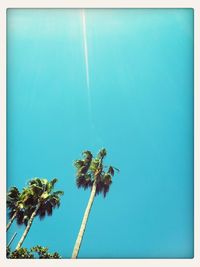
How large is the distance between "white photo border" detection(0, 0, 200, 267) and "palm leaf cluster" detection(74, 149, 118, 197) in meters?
1.51

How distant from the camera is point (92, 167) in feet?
30.0

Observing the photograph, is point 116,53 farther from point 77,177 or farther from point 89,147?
point 77,177

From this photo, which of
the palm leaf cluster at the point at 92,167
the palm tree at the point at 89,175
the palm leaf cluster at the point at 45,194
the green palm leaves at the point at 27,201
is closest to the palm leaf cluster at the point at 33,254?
the green palm leaves at the point at 27,201

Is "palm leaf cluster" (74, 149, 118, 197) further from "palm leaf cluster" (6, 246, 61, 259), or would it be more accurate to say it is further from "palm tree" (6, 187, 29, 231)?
"palm leaf cluster" (6, 246, 61, 259)

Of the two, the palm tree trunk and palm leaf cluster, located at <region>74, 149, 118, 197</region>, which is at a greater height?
palm leaf cluster, located at <region>74, 149, 118, 197</region>

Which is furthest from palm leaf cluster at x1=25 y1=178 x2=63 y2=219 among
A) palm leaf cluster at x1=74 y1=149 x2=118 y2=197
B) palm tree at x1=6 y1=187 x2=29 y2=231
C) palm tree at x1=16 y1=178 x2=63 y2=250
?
palm leaf cluster at x1=74 y1=149 x2=118 y2=197

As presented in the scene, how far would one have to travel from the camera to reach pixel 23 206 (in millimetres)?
8961

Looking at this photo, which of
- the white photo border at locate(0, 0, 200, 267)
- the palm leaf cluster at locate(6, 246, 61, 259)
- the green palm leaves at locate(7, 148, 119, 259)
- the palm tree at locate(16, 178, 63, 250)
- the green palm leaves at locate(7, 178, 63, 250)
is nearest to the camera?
the white photo border at locate(0, 0, 200, 267)

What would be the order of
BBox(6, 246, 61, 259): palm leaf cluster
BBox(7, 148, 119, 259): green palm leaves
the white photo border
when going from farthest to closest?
BBox(7, 148, 119, 259): green palm leaves
BBox(6, 246, 61, 259): palm leaf cluster
the white photo border

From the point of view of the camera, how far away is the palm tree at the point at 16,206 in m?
8.56

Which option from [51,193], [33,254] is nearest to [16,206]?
[51,193]

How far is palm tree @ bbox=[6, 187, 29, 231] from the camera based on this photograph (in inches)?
337
